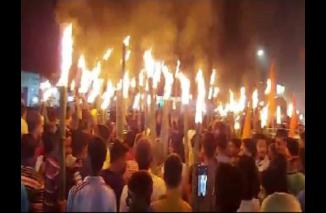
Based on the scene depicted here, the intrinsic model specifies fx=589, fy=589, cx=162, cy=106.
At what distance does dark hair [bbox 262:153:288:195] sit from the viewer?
1.97 metres

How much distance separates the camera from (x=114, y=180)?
1986mm

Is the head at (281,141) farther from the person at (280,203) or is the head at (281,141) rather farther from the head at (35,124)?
the head at (35,124)

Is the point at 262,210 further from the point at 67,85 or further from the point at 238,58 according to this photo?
the point at 67,85

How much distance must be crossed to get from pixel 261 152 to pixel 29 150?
2.59ft

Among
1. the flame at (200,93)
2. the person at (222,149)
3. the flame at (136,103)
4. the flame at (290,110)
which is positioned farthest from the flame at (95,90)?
the flame at (290,110)

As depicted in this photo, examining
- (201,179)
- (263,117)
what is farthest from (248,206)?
(263,117)

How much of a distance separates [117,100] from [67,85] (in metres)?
0.18

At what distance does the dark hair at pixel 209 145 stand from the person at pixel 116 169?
0.27 meters

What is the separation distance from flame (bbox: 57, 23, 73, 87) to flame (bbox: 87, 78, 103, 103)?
0.09 meters

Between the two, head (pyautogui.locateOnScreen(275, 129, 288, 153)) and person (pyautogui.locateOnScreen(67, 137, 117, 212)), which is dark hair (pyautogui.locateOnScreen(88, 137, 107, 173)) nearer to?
person (pyautogui.locateOnScreen(67, 137, 117, 212))

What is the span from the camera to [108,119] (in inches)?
79.1

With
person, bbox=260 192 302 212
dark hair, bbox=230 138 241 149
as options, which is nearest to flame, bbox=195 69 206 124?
dark hair, bbox=230 138 241 149
